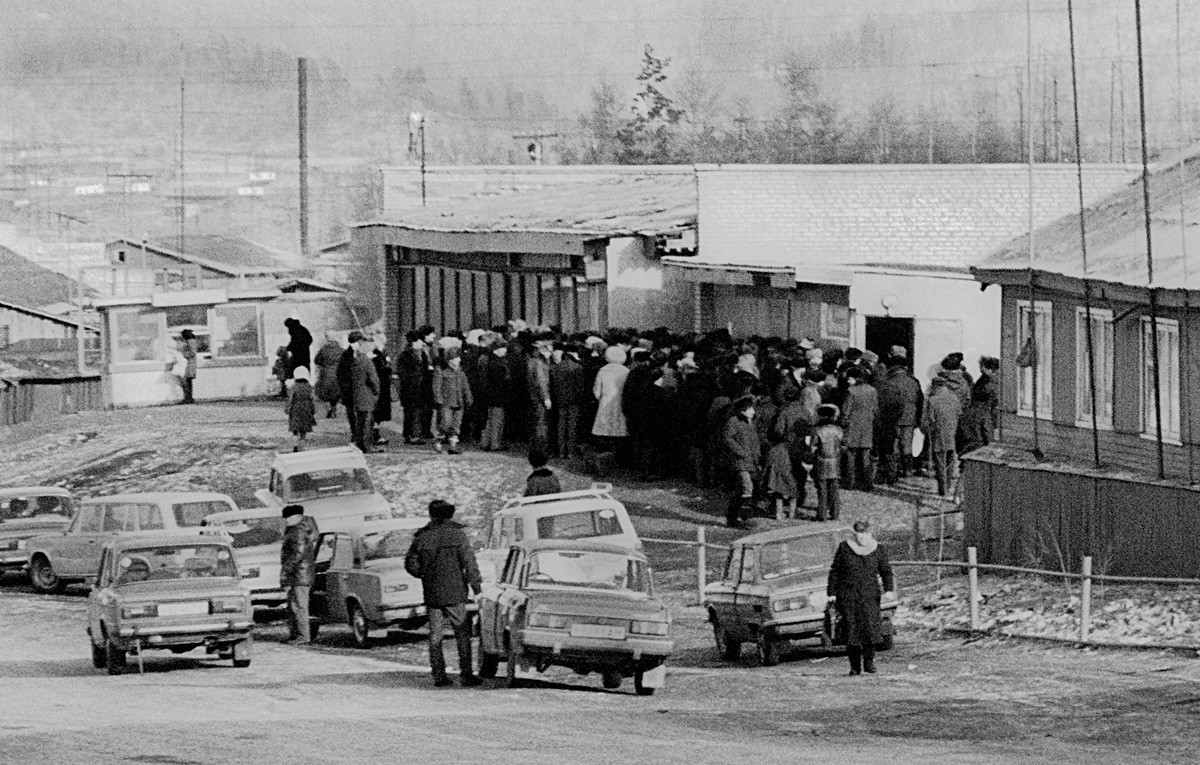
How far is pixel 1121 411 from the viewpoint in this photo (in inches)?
1086

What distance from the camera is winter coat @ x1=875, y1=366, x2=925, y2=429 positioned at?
32125 millimetres

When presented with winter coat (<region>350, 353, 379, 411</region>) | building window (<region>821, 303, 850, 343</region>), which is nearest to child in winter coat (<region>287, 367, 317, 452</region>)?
winter coat (<region>350, 353, 379, 411</region>)

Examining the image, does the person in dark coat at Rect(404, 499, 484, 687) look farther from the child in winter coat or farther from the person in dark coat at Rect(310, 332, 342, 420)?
the person in dark coat at Rect(310, 332, 342, 420)

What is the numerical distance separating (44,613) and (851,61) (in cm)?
14069

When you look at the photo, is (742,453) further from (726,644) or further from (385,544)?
(726,644)

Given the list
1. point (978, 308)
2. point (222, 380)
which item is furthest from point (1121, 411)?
point (222, 380)

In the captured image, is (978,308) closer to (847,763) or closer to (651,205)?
(651,205)

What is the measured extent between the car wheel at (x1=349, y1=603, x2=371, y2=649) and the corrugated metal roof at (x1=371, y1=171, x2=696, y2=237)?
1991cm

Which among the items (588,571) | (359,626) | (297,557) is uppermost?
(588,571)

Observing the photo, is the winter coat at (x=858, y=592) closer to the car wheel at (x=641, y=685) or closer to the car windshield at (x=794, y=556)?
the car windshield at (x=794, y=556)

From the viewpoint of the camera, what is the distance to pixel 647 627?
20703 millimetres

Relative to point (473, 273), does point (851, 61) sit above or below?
above

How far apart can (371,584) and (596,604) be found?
5.83 meters

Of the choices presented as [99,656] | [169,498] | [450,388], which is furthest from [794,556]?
[450,388]
